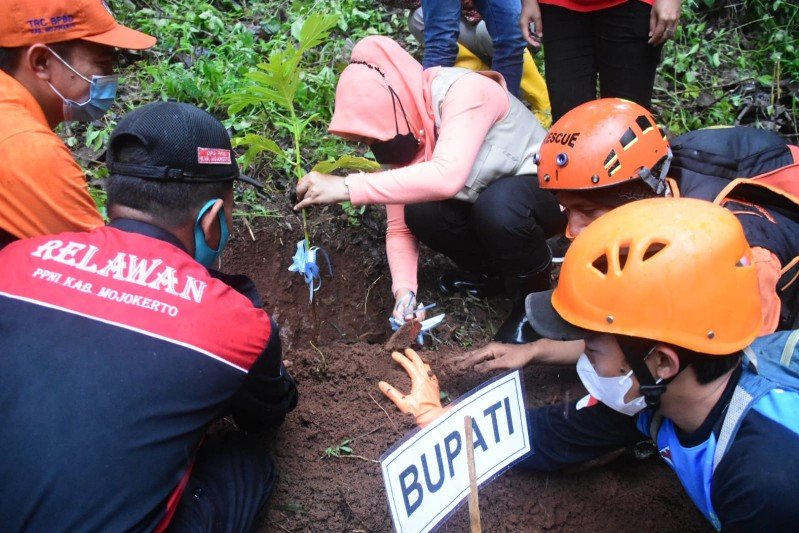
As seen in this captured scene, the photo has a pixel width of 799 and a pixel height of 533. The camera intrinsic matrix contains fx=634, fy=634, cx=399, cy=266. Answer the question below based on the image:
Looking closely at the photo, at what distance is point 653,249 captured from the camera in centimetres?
165

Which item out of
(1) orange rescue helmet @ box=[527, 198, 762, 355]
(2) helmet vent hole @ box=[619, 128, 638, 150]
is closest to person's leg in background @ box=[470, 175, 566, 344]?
(2) helmet vent hole @ box=[619, 128, 638, 150]

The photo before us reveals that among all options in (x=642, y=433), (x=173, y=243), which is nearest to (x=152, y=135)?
(x=173, y=243)

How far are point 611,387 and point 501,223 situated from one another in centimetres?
111

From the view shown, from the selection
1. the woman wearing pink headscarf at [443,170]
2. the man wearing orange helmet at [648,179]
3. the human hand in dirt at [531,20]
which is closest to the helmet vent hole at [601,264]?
the man wearing orange helmet at [648,179]

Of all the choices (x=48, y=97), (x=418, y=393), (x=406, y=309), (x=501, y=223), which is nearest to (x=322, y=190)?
(x=406, y=309)

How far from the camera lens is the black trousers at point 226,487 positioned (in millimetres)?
1818

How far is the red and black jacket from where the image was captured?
57.5 inches

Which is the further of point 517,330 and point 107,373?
point 517,330

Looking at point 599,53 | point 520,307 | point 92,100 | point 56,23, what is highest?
point 56,23

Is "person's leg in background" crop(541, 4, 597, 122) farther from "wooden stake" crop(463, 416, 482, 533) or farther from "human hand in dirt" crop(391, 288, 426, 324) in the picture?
"wooden stake" crop(463, 416, 482, 533)

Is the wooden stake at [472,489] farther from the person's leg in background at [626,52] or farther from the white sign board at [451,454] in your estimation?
the person's leg in background at [626,52]

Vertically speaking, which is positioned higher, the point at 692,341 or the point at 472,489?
the point at 692,341

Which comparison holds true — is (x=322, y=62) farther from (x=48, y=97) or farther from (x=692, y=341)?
(x=692, y=341)

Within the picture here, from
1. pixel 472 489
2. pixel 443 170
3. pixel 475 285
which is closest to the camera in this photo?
pixel 472 489
